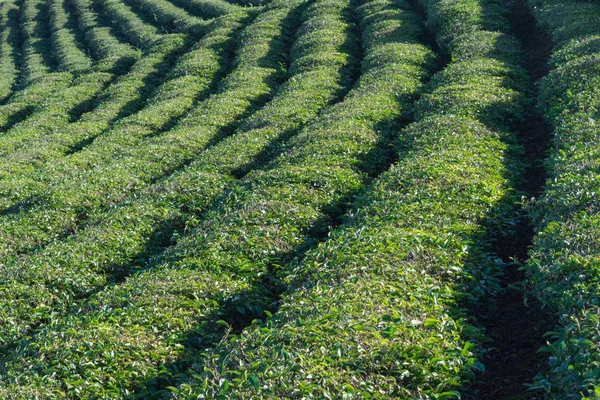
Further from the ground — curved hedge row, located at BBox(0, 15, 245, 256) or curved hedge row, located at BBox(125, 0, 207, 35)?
curved hedge row, located at BBox(0, 15, 245, 256)

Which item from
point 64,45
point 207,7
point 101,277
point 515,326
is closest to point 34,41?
point 64,45

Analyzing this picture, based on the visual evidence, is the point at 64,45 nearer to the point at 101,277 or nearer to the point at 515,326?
the point at 101,277

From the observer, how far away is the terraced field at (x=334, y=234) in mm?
10195

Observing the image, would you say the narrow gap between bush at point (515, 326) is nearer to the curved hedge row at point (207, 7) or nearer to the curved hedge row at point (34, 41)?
the curved hedge row at point (34, 41)

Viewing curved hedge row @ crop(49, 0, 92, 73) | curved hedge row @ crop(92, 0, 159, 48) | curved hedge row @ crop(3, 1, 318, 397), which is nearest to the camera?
curved hedge row @ crop(3, 1, 318, 397)

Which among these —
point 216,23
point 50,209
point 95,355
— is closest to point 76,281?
point 95,355

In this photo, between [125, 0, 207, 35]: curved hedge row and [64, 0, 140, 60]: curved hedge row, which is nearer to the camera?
[125, 0, 207, 35]: curved hedge row

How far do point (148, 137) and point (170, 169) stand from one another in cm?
681

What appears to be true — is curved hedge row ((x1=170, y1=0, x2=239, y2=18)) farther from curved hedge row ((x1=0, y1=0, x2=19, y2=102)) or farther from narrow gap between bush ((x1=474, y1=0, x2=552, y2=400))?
narrow gap between bush ((x1=474, y1=0, x2=552, y2=400))

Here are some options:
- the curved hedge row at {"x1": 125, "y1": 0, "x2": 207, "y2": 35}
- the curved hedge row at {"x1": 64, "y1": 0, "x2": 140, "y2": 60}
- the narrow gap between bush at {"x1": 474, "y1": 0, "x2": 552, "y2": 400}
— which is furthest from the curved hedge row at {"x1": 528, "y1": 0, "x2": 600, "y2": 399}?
the curved hedge row at {"x1": 64, "y1": 0, "x2": 140, "y2": 60}

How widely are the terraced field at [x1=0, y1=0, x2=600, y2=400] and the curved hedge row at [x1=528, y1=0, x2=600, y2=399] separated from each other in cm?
6

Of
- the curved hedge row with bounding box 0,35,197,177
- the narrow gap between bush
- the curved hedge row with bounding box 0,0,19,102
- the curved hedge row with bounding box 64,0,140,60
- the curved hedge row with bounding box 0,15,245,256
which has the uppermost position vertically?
the narrow gap between bush

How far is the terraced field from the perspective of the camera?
1020 centimetres

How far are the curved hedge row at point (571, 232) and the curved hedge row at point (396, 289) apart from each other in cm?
138
